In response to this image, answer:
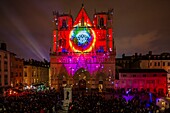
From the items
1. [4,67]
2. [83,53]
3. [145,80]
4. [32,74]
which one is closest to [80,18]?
[83,53]

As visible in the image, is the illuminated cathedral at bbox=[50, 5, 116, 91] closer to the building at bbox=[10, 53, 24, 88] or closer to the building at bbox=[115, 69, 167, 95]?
the building at bbox=[115, 69, 167, 95]

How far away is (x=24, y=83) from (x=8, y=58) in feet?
44.9

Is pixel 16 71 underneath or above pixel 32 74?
above

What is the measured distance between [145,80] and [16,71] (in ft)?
102

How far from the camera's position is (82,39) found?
6744 centimetres

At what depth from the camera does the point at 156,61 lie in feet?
239

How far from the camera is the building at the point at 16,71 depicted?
197 feet

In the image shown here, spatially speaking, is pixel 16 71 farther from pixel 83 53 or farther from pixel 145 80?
pixel 145 80

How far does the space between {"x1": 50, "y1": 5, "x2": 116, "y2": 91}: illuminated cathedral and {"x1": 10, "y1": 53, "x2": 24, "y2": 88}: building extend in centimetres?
787

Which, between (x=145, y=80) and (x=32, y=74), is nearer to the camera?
(x=145, y=80)

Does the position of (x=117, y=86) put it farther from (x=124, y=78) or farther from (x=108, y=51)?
(x=108, y=51)

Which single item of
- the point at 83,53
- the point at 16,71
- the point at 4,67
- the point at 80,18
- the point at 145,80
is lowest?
the point at 145,80

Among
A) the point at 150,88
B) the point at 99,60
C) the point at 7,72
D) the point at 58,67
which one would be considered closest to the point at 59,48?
Result: the point at 58,67

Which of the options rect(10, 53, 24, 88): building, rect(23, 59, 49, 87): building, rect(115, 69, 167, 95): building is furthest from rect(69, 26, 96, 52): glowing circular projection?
rect(23, 59, 49, 87): building
